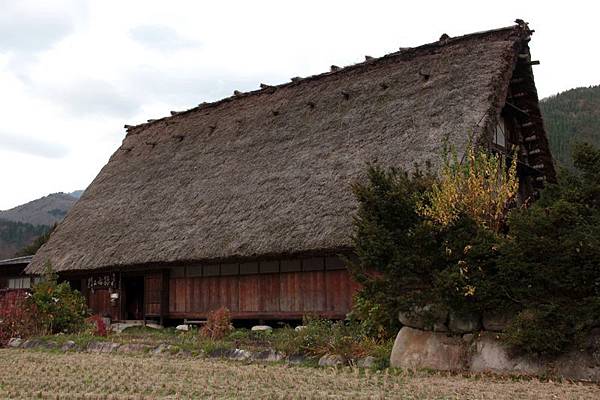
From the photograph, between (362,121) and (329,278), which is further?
(362,121)

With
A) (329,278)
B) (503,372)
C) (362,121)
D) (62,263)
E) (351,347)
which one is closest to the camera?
(503,372)

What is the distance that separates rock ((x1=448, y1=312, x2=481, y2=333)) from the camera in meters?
8.92

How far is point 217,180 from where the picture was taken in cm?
1869

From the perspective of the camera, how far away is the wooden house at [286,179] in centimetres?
1458

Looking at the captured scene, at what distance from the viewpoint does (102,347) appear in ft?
43.2

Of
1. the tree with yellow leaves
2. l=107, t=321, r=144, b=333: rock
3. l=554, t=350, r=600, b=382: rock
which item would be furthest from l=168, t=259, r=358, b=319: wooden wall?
l=554, t=350, r=600, b=382: rock

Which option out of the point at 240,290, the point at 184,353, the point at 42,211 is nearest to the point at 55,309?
the point at 240,290

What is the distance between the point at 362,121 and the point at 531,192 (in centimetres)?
584

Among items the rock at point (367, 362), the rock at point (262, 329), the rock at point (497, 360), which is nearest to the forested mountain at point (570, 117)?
the rock at point (262, 329)

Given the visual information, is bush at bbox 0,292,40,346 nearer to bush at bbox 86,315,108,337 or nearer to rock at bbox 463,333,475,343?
bush at bbox 86,315,108,337

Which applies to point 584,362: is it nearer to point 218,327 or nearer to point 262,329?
point 218,327

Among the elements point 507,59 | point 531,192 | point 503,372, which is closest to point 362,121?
point 507,59

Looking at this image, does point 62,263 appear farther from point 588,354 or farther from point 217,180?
point 588,354

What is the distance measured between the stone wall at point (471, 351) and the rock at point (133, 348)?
563 centimetres
